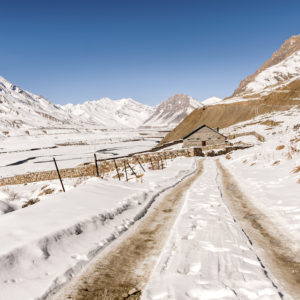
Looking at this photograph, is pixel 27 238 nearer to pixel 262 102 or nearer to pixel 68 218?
pixel 68 218

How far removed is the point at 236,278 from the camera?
135 inches

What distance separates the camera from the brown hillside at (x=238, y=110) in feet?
363

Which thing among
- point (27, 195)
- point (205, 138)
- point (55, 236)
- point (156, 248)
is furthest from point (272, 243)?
point (205, 138)

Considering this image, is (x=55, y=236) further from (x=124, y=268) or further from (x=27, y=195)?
(x=27, y=195)

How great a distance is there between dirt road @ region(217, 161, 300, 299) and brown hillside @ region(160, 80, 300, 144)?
342ft

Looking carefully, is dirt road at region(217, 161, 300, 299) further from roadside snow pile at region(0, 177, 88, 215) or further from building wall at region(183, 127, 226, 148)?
building wall at region(183, 127, 226, 148)

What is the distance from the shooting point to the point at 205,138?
57.7 meters

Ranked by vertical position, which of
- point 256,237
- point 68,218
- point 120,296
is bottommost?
point 256,237

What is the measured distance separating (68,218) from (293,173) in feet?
31.8

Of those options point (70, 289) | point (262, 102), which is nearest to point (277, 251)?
point (70, 289)

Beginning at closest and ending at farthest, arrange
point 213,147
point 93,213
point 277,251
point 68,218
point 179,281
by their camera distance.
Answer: point 179,281 → point 277,251 → point 68,218 → point 93,213 → point 213,147

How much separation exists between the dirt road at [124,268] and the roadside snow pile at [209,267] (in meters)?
0.22

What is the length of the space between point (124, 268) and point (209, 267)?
1.40 meters

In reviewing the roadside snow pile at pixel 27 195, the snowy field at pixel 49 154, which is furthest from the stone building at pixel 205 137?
the roadside snow pile at pixel 27 195
